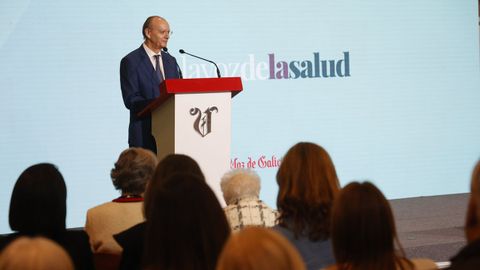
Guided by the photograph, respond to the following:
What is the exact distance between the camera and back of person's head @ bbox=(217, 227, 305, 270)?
145 cm

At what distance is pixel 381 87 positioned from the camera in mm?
8086

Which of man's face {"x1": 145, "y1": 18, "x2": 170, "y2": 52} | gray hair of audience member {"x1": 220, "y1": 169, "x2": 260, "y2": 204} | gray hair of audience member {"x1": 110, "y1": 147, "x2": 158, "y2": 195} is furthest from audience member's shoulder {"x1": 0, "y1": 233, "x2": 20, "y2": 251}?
man's face {"x1": 145, "y1": 18, "x2": 170, "y2": 52}

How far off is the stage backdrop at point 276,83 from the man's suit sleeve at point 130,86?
1.58m

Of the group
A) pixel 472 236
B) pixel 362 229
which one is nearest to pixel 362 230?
pixel 362 229

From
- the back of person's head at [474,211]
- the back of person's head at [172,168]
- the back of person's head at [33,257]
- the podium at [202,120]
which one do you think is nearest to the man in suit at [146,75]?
the podium at [202,120]

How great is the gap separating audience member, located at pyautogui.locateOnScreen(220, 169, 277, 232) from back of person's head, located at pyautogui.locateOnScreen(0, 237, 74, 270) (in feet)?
5.95

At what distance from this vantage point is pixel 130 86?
5.55 meters

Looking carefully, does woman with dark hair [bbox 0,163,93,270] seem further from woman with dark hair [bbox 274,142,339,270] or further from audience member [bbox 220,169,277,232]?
audience member [bbox 220,169,277,232]

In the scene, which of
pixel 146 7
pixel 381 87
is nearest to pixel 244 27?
pixel 146 7

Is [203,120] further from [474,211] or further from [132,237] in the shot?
[474,211]

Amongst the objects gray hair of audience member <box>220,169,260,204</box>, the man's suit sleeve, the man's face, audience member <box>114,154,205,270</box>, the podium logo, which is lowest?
audience member <box>114,154,205,270</box>

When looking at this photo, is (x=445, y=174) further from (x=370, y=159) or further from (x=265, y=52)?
(x=265, y=52)

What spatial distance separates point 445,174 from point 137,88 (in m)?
3.95

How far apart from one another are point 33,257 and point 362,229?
0.84 metres
